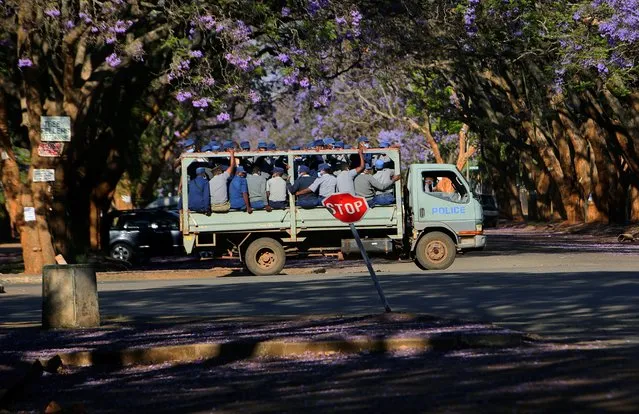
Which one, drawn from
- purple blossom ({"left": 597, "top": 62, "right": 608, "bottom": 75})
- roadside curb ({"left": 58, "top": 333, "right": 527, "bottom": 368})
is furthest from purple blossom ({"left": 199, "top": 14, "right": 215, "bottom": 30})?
roadside curb ({"left": 58, "top": 333, "right": 527, "bottom": 368})

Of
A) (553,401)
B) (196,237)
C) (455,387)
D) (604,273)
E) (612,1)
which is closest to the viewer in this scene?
(553,401)

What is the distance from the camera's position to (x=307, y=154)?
29797mm

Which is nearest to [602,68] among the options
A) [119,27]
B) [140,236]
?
[140,236]

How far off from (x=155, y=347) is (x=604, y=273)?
12991 mm

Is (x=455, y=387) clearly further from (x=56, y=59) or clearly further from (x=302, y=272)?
(x=56, y=59)

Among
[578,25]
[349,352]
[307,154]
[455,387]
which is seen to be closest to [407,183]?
[307,154]

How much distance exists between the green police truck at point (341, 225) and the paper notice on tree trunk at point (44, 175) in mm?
2861

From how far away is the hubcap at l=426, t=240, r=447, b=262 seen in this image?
29.9m

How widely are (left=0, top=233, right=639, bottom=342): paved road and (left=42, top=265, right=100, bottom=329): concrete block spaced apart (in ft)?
8.11

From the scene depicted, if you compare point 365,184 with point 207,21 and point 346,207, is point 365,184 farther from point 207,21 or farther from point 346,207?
point 346,207

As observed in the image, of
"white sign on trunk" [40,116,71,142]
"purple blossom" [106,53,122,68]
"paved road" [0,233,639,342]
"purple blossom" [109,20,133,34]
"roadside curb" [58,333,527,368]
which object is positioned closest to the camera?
"roadside curb" [58,333,527,368]

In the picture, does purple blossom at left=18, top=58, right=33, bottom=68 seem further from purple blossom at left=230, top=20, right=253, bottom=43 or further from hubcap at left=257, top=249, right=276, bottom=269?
hubcap at left=257, top=249, right=276, bottom=269

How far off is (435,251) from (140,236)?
13187mm

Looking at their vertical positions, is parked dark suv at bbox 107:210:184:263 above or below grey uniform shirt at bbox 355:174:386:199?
below
